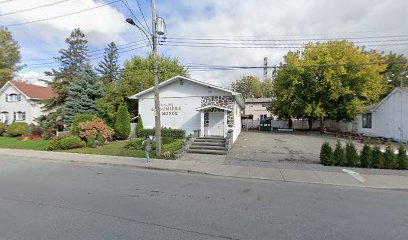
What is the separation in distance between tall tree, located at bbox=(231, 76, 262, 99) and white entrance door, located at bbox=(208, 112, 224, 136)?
4461 cm

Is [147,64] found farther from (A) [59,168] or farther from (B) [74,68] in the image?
(A) [59,168]

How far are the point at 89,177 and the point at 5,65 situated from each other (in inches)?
1630

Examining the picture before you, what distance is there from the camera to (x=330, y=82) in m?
24.3

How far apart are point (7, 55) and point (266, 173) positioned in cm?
4454

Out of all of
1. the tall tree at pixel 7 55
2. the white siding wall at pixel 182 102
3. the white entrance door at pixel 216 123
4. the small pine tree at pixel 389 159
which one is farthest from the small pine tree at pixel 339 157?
the tall tree at pixel 7 55

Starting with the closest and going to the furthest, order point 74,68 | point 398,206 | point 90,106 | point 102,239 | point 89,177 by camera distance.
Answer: point 102,239 → point 398,206 → point 89,177 → point 90,106 → point 74,68

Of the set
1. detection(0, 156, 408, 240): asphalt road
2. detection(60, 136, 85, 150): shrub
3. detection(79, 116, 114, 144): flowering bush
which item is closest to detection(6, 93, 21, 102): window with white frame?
detection(79, 116, 114, 144): flowering bush

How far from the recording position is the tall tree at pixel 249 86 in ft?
198

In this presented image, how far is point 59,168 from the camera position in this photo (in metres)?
9.49

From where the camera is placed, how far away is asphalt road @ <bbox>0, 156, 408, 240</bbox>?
3.91 metres

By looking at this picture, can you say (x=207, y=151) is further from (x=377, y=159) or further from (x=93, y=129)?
(x=93, y=129)

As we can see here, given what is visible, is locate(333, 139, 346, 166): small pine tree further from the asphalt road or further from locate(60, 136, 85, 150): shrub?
locate(60, 136, 85, 150): shrub

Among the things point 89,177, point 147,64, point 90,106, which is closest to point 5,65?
point 147,64

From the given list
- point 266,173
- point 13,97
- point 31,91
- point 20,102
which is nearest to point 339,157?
point 266,173
